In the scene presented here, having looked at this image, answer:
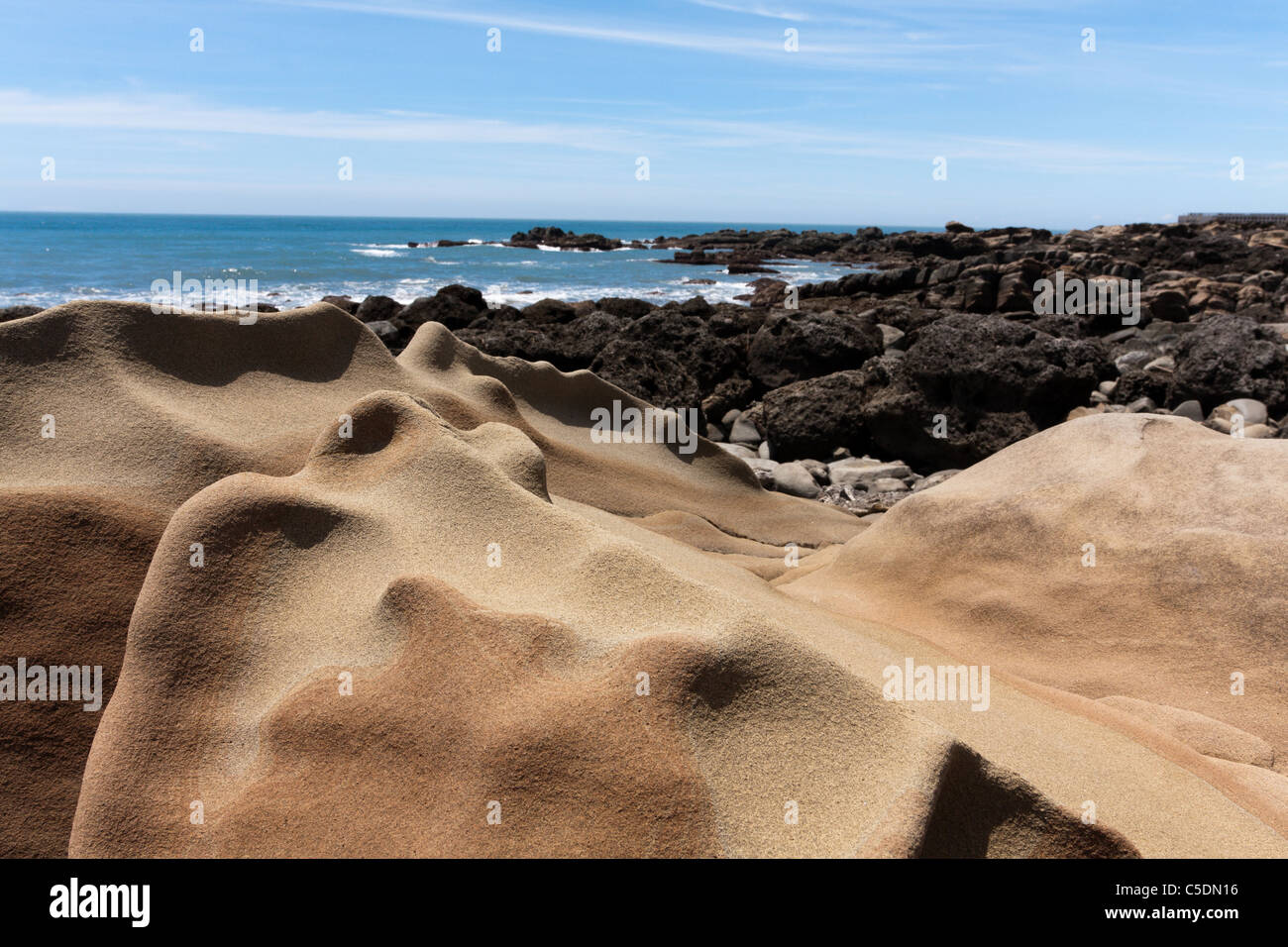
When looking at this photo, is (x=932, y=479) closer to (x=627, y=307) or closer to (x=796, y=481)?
(x=796, y=481)

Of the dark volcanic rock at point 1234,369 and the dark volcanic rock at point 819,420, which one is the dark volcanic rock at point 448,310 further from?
the dark volcanic rock at point 1234,369

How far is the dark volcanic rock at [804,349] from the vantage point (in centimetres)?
1138

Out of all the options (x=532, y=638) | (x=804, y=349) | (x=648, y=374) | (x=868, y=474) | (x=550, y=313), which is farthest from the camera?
(x=550, y=313)

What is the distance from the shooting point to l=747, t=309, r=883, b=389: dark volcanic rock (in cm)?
1138

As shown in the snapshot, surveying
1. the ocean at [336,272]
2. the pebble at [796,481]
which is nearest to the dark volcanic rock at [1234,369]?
the pebble at [796,481]

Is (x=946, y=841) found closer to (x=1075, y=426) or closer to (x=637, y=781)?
(x=637, y=781)

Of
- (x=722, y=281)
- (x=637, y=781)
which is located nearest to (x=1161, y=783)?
(x=637, y=781)

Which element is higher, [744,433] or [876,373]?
[876,373]

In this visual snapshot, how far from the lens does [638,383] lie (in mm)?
9516

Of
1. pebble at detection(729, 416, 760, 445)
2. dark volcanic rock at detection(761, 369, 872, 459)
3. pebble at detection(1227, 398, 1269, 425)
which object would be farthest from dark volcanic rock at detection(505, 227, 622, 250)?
pebble at detection(1227, 398, 1269, 425)

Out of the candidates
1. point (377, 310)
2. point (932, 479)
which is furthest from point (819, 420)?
point (377, 310)

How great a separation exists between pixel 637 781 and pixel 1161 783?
5.93 ft

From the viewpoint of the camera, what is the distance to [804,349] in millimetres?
11406

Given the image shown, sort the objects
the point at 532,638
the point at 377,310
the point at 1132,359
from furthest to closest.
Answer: the point at 377,310, the point at 1132,359, the point at 532,638
